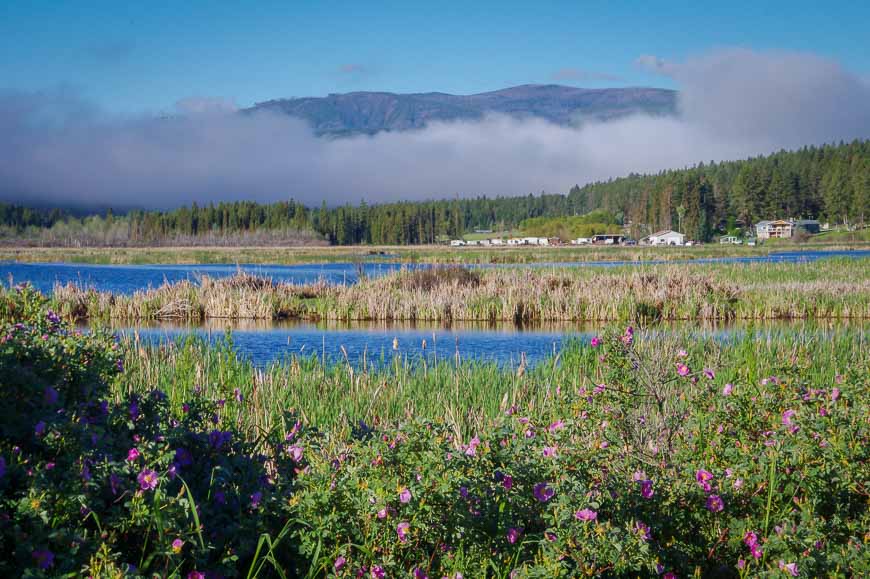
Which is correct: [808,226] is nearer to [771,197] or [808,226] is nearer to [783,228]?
[783,228]

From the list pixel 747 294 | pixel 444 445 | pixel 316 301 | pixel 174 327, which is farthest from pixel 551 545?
pixel 747 294

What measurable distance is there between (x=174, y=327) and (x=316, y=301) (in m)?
5.90

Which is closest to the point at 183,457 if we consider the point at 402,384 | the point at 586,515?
the point at 586,515

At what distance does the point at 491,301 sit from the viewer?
964 inches

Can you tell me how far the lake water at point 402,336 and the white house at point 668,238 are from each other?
12253cm

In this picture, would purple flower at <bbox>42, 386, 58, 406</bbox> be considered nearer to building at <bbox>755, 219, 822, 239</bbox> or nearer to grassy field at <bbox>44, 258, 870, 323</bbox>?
grassy field at <bbox>44, 258, 870, 323</bbox>

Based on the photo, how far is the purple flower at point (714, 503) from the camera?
4.20 metres

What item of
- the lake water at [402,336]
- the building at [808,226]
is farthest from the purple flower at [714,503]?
the building at [808,226]

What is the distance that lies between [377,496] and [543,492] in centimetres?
88

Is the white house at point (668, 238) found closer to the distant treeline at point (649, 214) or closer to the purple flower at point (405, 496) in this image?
the distant treeline at point (649, 214)

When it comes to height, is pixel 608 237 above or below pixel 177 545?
above

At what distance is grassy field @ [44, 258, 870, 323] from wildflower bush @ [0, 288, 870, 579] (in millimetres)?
17132

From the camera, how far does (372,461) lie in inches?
157

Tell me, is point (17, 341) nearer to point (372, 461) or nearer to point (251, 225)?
point (372, 461)
